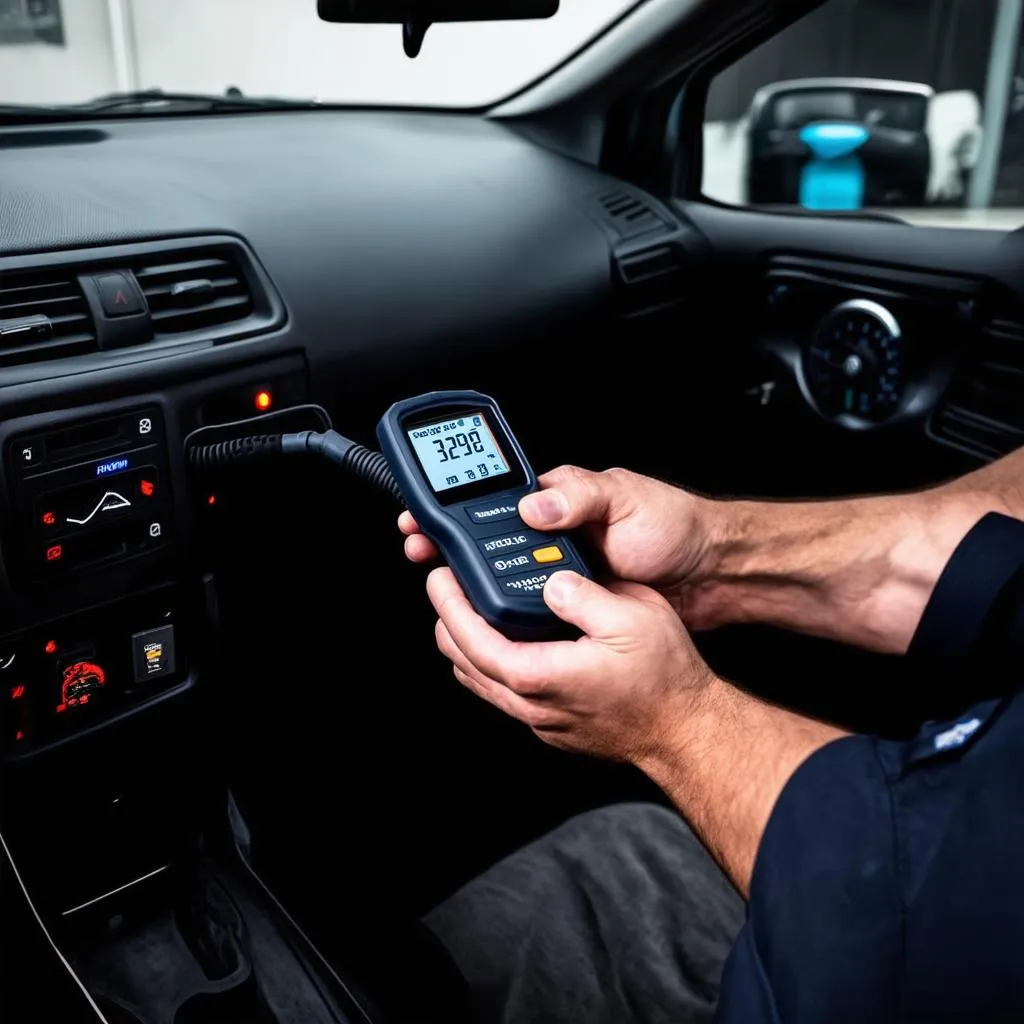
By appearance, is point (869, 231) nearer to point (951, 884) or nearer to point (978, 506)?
point (978, 506)

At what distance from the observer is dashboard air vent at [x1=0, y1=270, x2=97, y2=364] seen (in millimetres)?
1083

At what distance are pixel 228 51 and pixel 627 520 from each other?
9273 mm

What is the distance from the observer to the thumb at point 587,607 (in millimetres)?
885

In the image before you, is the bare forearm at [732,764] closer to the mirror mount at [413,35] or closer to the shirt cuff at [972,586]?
the shirt cuff at [972,586]

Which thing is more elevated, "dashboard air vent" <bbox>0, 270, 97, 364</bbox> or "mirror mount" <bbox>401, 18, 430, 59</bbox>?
"mirror mount" <bbox>401, 18, 430, 59</bbox>

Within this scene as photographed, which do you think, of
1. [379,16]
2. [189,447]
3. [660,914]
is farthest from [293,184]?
[660,914]

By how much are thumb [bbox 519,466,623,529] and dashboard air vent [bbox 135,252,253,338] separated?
43 cm

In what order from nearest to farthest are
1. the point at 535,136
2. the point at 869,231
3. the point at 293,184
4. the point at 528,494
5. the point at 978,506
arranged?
the point at 528,494 < the point at 978,506 < the point at 293,184 < the point at 869,231 < the point at 535,136

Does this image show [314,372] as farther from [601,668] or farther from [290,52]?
[290,52]

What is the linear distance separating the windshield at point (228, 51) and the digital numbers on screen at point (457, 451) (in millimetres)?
4600

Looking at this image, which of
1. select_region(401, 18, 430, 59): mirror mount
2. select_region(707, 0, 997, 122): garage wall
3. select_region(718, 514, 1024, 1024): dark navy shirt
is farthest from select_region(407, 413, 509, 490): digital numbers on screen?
select_region(707, 0, 997, 122): garage wall

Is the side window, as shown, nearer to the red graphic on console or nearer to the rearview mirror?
the rearview mirror

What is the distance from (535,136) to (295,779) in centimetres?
108

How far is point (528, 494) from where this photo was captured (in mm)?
1026
